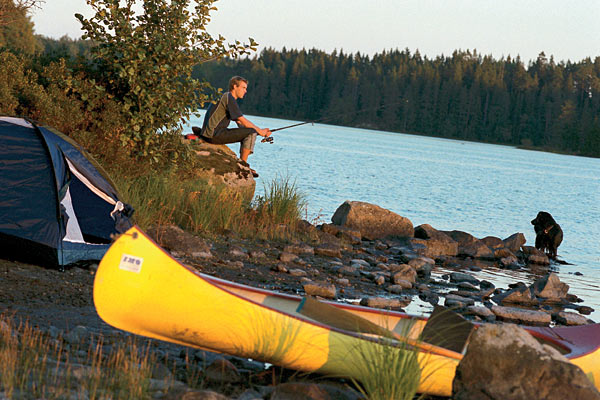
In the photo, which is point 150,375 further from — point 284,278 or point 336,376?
point 284,278

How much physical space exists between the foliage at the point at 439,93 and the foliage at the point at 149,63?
325 feet

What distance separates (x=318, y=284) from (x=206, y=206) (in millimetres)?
3475

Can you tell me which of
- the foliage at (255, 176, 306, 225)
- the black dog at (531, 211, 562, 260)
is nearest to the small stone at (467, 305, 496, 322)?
the foliage at (255, 176, 306, 225)

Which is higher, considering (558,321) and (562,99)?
(562,99)

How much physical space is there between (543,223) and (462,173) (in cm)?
2901

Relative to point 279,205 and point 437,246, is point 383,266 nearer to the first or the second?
point 279,205

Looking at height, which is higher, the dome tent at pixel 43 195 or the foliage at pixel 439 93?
the foliage at pixel 439 93

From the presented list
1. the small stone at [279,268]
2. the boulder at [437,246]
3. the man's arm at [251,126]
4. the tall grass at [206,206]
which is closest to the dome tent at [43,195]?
the tall grass at [206,206]

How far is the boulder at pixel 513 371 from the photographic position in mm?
4883

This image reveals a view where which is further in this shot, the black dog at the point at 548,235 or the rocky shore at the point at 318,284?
the black dog at the point at 548,235

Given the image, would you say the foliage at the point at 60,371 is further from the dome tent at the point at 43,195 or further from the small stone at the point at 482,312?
the small stone at the point at 482,312

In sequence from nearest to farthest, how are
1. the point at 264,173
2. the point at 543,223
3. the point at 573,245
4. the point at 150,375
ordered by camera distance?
1. the point at 150,375
2. the point at 543,223
3. the point at 573,245
4. the point at 264,173

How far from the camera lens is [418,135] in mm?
125625

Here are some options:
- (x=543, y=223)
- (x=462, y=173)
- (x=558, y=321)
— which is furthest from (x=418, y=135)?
(x=558, y=321)
